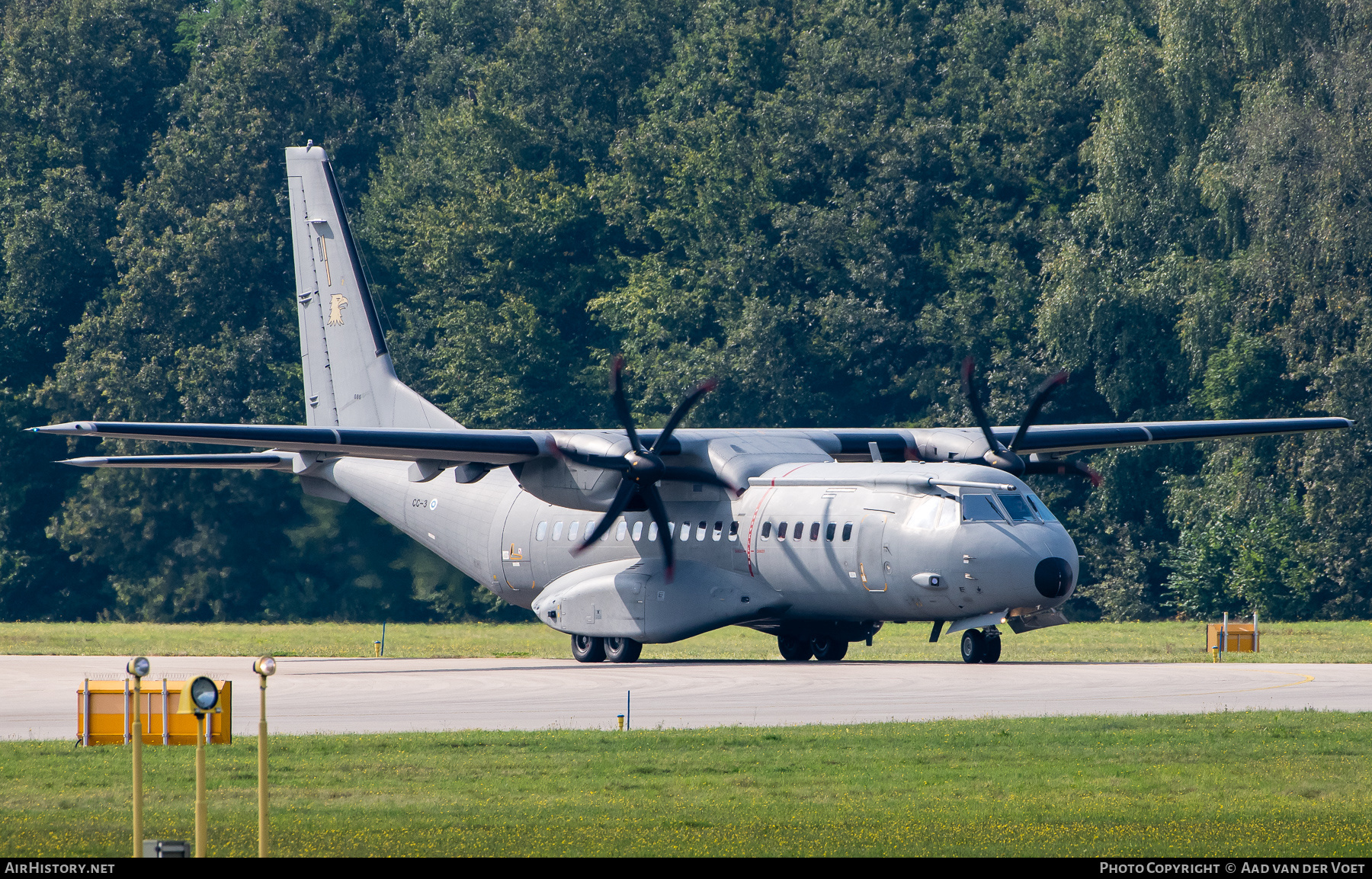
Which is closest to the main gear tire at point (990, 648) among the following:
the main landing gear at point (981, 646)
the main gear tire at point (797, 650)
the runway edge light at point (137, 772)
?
the main landing gear at point (981, 646)

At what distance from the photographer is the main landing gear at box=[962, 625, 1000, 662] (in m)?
29.6

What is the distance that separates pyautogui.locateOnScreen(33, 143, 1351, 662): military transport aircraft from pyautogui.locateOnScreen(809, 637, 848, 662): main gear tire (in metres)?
0.04

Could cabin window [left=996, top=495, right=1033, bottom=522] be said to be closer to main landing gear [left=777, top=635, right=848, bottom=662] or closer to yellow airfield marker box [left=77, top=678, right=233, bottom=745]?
main landing gear [left=777, top=635, right=848, bottom=662]

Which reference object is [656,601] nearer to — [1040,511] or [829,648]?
[829,648]

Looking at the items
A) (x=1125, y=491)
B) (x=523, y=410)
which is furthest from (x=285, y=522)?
(x=1125, y=491)

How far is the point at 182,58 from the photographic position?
247 ft

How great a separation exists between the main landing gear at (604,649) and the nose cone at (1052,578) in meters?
7.81

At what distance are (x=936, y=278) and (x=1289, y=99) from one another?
51.6 ft

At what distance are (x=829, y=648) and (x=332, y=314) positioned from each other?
1388 cm

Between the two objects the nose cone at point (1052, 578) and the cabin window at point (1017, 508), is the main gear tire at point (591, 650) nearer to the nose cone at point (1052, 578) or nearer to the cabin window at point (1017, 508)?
the cabin window at point (1017, 508)

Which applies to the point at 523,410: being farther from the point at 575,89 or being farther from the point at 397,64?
the point at 397,64

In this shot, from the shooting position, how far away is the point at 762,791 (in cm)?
1595

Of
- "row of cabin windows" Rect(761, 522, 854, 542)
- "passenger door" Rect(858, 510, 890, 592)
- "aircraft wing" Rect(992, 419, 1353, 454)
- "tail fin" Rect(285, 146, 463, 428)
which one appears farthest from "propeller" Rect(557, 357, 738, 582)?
"tail fin" Rect(285, 146, 463, 428)
